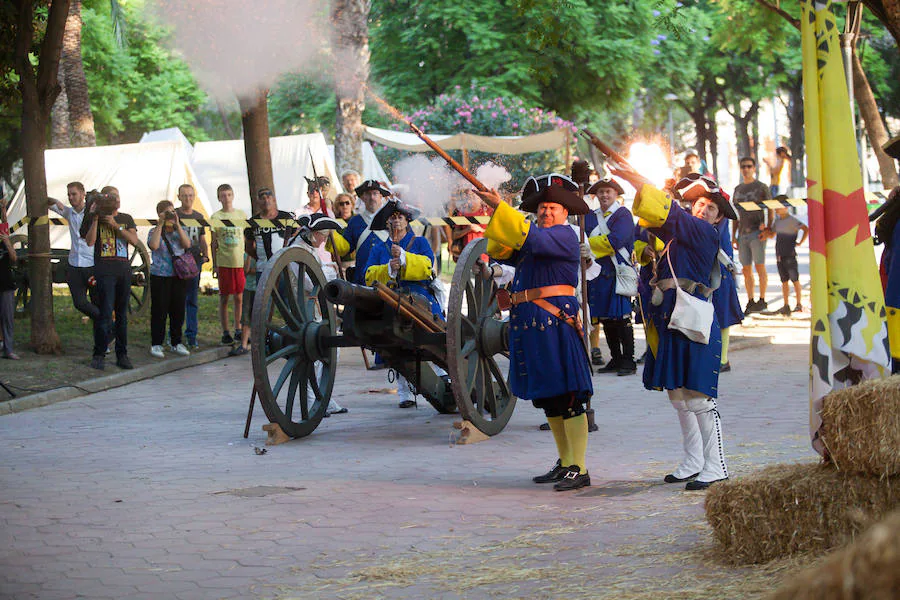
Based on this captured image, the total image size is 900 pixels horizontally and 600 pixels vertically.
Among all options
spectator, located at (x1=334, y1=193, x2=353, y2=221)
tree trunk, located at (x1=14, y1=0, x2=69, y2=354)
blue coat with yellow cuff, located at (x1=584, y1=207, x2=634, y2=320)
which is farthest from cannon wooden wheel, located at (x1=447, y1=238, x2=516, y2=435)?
tree trunk, located at (x1=14, y1=0, x2=69, y2=354)

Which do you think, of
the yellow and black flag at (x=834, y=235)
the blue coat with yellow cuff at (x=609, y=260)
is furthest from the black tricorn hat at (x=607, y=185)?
the yellow and black flag at (x=834, y=235)

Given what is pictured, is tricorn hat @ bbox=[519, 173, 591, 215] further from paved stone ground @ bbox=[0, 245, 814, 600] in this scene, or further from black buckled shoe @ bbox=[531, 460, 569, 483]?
paved stone ground @ bbox=[0, 245, 814, 600]

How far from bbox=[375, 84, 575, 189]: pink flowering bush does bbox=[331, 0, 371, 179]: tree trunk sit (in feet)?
11.1

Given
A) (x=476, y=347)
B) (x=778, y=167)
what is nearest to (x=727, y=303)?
(x=476, y=347)

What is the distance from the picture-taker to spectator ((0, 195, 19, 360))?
40.0ft

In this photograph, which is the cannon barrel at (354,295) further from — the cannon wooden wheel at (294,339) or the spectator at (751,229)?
the spectator at (751,229)

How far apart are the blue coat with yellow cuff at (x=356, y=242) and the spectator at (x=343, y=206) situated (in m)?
1.81

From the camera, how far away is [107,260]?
38.8 feet

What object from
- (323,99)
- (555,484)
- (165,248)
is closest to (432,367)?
(555,484)

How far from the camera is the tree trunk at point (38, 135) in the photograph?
12.6 metres

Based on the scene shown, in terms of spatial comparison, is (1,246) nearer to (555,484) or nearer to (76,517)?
(76,517)

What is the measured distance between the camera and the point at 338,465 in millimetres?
7738

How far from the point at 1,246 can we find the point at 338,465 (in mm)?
6015

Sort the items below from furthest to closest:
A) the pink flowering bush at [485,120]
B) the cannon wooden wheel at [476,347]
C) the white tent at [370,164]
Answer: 1. the pink flowering bush at [485,120]
2. the white tent at [370,164]
3. the cannon wooden wheel at [476,347]
